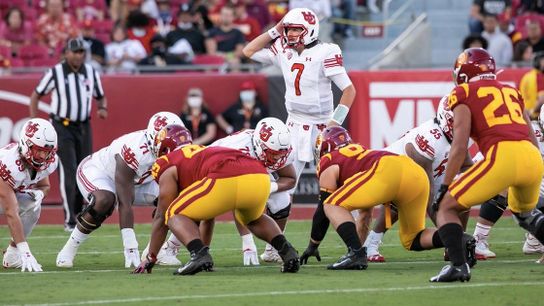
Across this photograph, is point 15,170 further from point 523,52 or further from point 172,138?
point 523,52

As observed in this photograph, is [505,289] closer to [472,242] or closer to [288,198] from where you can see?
[472,242]

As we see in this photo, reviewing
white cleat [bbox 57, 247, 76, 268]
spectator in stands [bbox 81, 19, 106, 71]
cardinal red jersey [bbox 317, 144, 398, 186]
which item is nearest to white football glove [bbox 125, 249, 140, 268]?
white cleat [bbox 57, 247, 76, 268]

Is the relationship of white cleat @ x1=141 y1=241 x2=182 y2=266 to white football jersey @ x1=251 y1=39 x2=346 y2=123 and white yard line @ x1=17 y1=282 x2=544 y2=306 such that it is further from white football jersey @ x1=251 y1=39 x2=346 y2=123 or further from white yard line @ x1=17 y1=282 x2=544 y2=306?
white yard line @ x1=17 y1=282 x2=544 y2=306

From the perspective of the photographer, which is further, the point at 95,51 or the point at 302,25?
the point at 95,51

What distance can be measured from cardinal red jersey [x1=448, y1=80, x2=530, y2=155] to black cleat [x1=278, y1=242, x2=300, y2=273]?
1.50 meters

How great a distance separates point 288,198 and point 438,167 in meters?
1.32

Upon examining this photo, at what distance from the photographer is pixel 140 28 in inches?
698

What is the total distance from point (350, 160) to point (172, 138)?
4.12 ft

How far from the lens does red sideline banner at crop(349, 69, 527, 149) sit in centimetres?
1470

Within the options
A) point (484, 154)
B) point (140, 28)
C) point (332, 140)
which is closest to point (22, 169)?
point (332, 140)

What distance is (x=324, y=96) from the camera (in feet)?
33.5

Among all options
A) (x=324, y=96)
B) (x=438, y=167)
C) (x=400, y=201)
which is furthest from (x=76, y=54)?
(x=400, y=201)

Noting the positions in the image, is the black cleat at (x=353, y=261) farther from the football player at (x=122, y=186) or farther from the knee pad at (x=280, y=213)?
the football player at (x=122, y=186)

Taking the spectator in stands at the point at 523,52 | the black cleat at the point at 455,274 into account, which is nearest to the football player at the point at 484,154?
the black cleat at the point at 455,274
